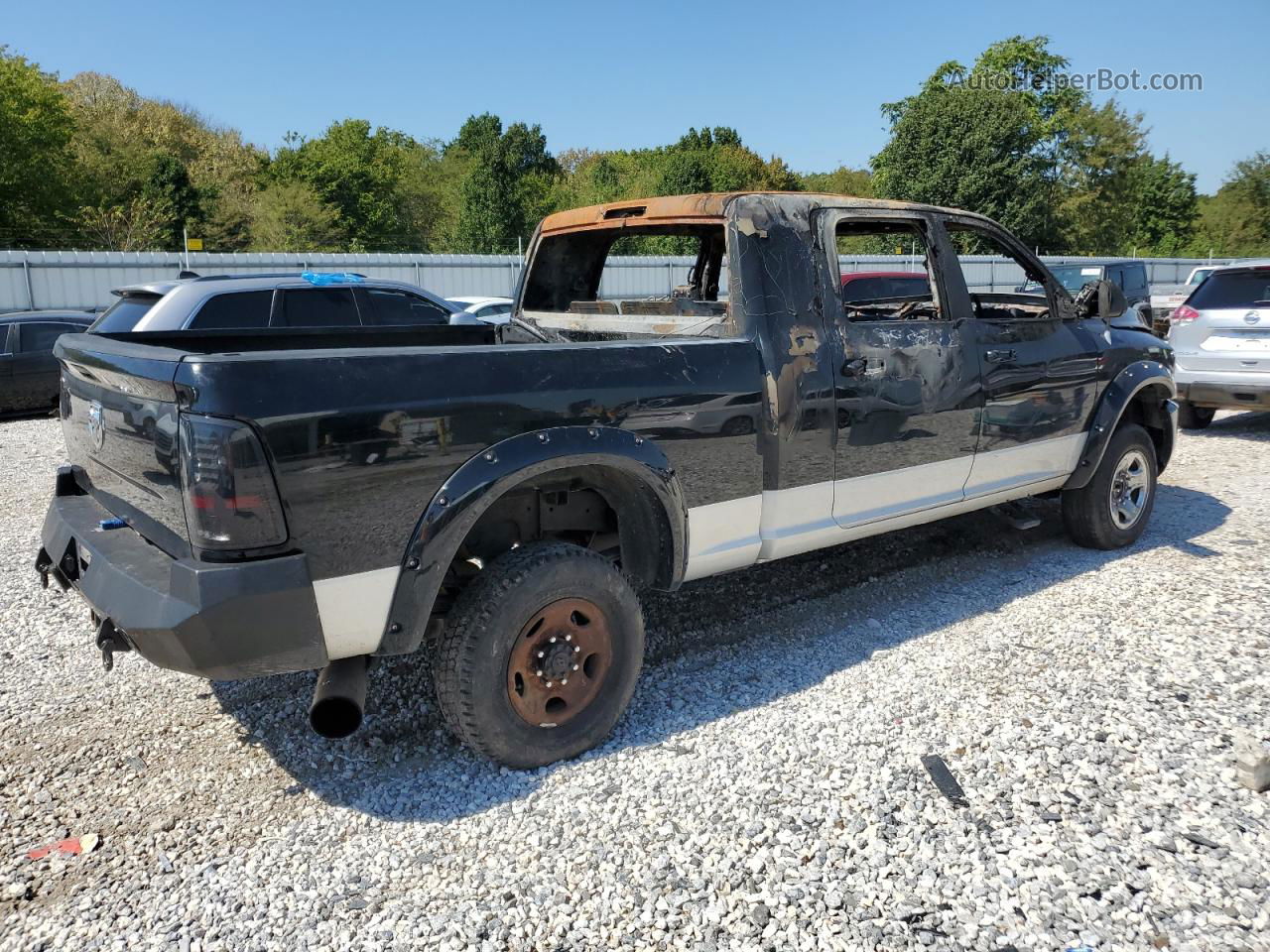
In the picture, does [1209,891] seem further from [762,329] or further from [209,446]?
[209,446]

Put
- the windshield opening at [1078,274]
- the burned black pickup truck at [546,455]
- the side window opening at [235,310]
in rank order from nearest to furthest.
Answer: the burned black pickup truck at [546,455] < the side window opening at [235,310] < the windshield opening at [1078,274]

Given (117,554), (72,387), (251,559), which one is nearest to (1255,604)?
(251,559)

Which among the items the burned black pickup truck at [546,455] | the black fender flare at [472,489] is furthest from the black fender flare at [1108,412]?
the black fender flare at [472,489]

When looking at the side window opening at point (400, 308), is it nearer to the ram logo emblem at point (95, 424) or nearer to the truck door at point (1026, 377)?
the truck door at point (1026, 377)

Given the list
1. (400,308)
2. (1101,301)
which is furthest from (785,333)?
(400,308)

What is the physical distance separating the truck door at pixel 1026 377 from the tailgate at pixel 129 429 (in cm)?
352

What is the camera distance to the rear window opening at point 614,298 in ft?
12.9

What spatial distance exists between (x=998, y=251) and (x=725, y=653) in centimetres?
278

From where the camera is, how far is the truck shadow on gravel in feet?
10.4

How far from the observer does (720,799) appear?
301 cm

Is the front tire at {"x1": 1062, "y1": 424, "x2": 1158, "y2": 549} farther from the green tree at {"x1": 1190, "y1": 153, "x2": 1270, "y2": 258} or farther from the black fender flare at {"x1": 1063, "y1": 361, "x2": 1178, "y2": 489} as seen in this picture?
the green tree at {"x1": 1190, "y1": 153, "x2": 1270, "y2": 258}

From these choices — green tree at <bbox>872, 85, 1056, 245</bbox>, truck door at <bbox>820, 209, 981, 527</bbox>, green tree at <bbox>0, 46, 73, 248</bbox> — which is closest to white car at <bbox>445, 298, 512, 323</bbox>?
truck door at <bbox>820, 209, 981, 527</bbox>

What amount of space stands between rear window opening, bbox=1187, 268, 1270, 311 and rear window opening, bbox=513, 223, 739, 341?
7.22 meters

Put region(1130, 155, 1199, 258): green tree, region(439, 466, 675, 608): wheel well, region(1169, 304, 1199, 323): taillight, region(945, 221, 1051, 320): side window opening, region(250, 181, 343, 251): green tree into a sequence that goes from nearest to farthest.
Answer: region(439, 466, 675, 608): wheel well → region(945, 221, 1051, 320): side window opening → region(1169, 304, 1199, 323): taillight → region(250, 181, 343, 251): green tree → region(1130, 155, 1199, 258): green tree
